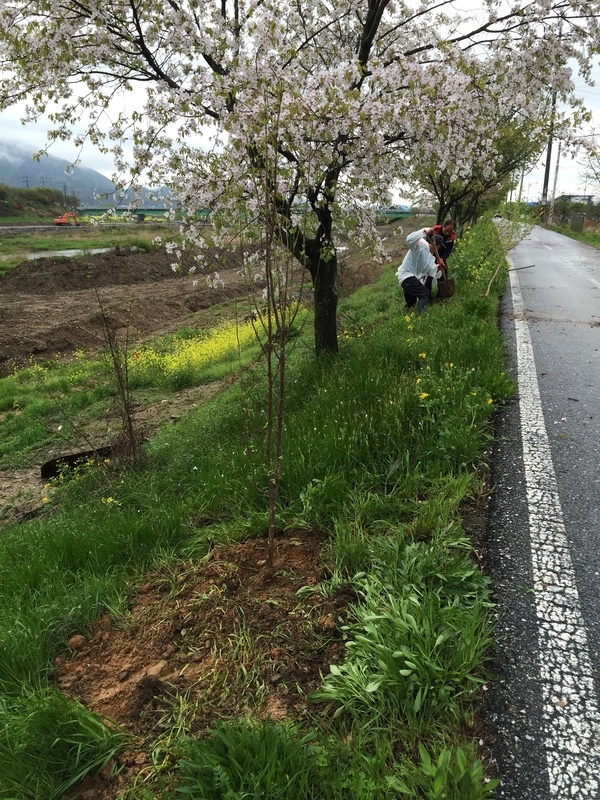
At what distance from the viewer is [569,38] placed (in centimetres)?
532

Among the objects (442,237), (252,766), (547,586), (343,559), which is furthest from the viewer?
(442,237)

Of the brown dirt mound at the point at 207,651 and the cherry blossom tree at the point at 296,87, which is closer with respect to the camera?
the brown dirt mound at the point at 207,651

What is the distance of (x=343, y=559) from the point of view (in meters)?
2.61

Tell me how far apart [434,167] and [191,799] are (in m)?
6.13

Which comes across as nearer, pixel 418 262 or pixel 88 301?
pixel 418 262

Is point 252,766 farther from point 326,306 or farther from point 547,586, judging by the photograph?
point 326,306

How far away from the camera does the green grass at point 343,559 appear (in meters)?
1.63

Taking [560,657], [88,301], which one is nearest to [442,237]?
[560,657]

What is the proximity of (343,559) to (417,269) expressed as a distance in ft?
24.0

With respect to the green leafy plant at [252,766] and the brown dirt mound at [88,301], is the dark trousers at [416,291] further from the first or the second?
the green leafy plant at [252,766]

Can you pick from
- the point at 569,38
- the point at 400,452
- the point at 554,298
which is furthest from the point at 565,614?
the point at 554,298

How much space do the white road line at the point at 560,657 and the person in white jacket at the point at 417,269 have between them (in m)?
5.77

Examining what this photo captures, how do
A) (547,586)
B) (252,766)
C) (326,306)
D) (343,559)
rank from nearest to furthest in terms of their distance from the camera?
(252,766)
(547,586)
(343,559)
(326,306)

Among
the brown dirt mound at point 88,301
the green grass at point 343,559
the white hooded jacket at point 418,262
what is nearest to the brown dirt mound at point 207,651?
the green grass at point 343,559
